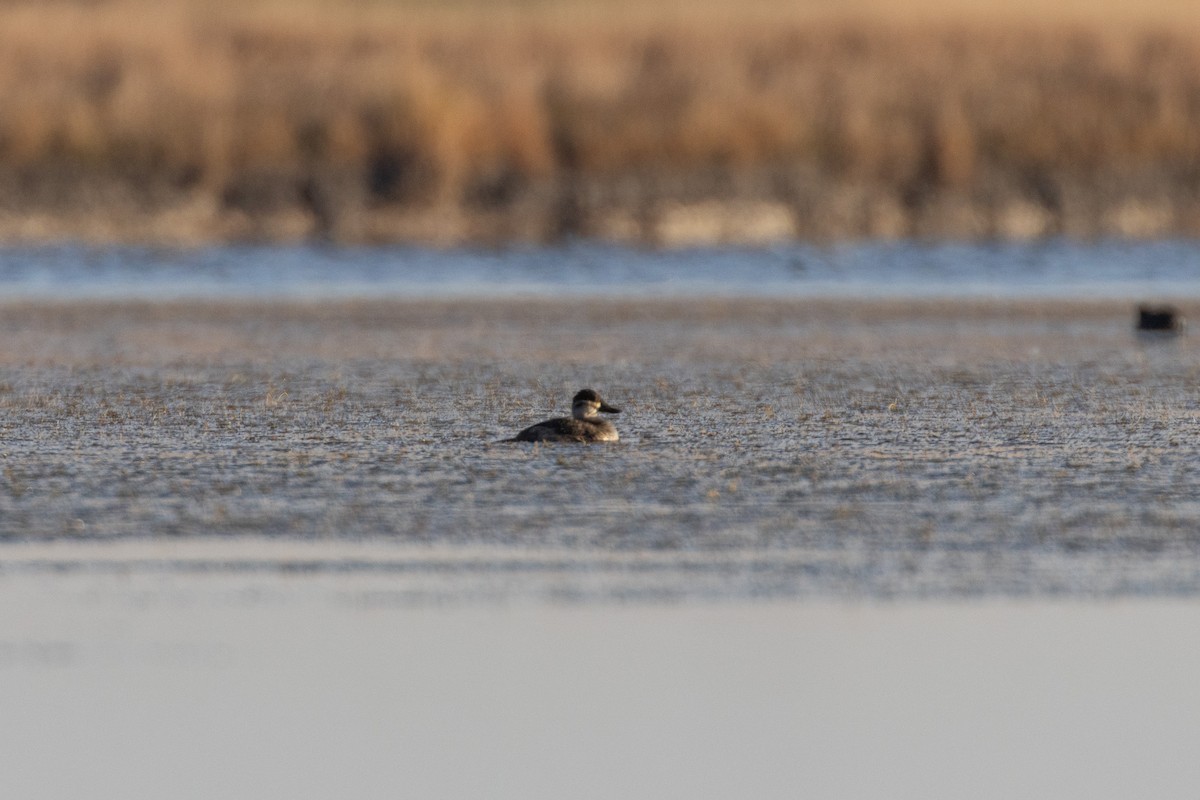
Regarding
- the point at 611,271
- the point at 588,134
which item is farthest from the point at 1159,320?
the point at 588,134

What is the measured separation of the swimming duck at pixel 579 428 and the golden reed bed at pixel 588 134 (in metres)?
15.9

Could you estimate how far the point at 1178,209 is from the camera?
27.6 m

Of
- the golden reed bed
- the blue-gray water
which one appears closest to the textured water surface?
the blue-gray water

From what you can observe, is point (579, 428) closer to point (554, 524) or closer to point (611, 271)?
point (554, 524)

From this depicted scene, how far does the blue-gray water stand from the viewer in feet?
69.8

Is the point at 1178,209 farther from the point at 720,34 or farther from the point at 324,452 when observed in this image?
the point at 324,452

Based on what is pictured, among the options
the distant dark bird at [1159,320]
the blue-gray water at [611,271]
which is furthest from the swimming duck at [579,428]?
the blue-gray water at [611,271]

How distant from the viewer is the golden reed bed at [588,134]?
26.7 m

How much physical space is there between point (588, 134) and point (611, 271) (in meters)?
4.34

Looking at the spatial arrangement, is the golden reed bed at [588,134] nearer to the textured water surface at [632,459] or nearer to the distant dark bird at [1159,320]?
the textured water surface at [632,459]

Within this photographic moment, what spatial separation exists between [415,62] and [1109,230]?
814 centimetres

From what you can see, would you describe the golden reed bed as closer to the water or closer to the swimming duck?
the water

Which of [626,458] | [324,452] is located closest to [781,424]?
[626,458]

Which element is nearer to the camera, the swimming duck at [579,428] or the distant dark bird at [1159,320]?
the swimming duck at [579,428]
